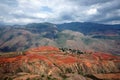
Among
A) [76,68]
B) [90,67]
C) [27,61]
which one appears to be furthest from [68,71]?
[27,61]

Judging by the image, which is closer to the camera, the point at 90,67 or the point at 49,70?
the point at 49,70

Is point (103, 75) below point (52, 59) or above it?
below

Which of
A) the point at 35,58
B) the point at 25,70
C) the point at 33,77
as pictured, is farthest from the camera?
the point at 35,58

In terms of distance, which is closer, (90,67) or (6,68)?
(6,68)

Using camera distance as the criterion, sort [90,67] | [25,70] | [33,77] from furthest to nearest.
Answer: [90,67] < [25,70] < [33,77]

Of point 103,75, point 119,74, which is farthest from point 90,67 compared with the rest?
point 119,74

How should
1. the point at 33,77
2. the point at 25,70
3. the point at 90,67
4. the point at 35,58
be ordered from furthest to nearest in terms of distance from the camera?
the point at 90,67 → the point at 35,58 → the point at 25,70 → the point at 33,77

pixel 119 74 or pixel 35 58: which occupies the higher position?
pixel 35 58

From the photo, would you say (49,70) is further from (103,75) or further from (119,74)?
(119,74)

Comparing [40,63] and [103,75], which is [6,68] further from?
[103,75]
